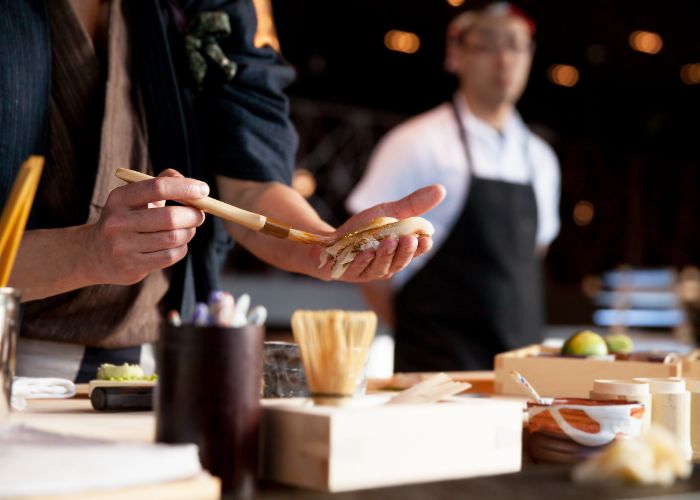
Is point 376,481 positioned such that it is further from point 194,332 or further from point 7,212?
point 7,212

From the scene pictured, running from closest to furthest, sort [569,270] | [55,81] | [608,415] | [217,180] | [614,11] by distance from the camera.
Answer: [608,415] → [55,81] → [217,180] → [614,11] → [569,270]

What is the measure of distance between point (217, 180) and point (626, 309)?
5631mm

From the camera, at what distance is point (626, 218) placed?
31.4ft

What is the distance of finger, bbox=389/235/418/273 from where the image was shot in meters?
1.20

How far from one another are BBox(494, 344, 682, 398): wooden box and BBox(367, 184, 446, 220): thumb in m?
0.31

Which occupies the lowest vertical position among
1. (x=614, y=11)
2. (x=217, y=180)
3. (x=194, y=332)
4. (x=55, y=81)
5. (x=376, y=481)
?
(x=376, y=481)

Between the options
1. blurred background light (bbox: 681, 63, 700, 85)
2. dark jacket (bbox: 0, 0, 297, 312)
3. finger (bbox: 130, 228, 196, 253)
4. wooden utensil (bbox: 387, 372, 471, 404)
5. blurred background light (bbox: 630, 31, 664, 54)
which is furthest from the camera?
blurred background light (bbox: 681, 63, 700, 85)

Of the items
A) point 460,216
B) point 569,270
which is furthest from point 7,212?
point 569,270

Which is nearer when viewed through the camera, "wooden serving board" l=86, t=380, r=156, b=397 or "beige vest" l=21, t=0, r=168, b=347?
"wooden serving board" l=86, t=380, r=156, b=397

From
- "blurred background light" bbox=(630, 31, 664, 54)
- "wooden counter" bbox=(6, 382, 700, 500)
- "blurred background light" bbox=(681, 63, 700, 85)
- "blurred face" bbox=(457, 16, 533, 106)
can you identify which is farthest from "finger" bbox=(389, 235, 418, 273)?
"blurred background light" bbox=(681, 63, 700, 85)

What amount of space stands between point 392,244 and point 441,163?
1.87 m

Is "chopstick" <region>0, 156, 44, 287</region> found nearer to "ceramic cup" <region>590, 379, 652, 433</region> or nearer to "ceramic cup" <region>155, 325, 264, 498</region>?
"ceramic cup" <region>155, 325, 264, 498</region>

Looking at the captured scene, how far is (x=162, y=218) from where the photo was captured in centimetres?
110

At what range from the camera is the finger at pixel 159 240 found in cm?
114
